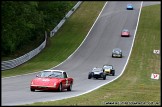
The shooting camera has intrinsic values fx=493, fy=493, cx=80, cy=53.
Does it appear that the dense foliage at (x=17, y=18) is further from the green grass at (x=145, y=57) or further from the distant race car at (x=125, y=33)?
the distant race car at (x=125, y=33)

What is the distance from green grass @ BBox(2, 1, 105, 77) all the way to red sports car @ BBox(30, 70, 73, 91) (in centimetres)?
1990

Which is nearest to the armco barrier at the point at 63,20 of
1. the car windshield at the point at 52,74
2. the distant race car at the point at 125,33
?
the distant race car at the point at 125,33

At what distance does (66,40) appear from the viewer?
82.0 metres

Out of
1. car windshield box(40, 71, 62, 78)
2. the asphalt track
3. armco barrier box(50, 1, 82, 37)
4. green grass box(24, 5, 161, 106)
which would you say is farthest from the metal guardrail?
car windshield box(40, 71, 62, 78)

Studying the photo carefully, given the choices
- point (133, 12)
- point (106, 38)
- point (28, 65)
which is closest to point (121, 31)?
point (106, 38)

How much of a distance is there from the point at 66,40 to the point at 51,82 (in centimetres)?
5628

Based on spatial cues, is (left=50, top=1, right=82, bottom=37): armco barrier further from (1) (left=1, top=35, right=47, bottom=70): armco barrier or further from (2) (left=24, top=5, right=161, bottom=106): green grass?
(2) (left=24, top=5, right=161, bottom=106): green grass

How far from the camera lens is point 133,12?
106625mm

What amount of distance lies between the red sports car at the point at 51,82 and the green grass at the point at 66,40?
19.9 meters

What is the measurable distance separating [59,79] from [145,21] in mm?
72934

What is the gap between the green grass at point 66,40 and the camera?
5655cm

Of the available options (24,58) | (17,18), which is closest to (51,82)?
(17,18)

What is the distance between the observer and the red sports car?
25609 millimetres

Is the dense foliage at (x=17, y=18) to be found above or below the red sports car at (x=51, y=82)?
above
